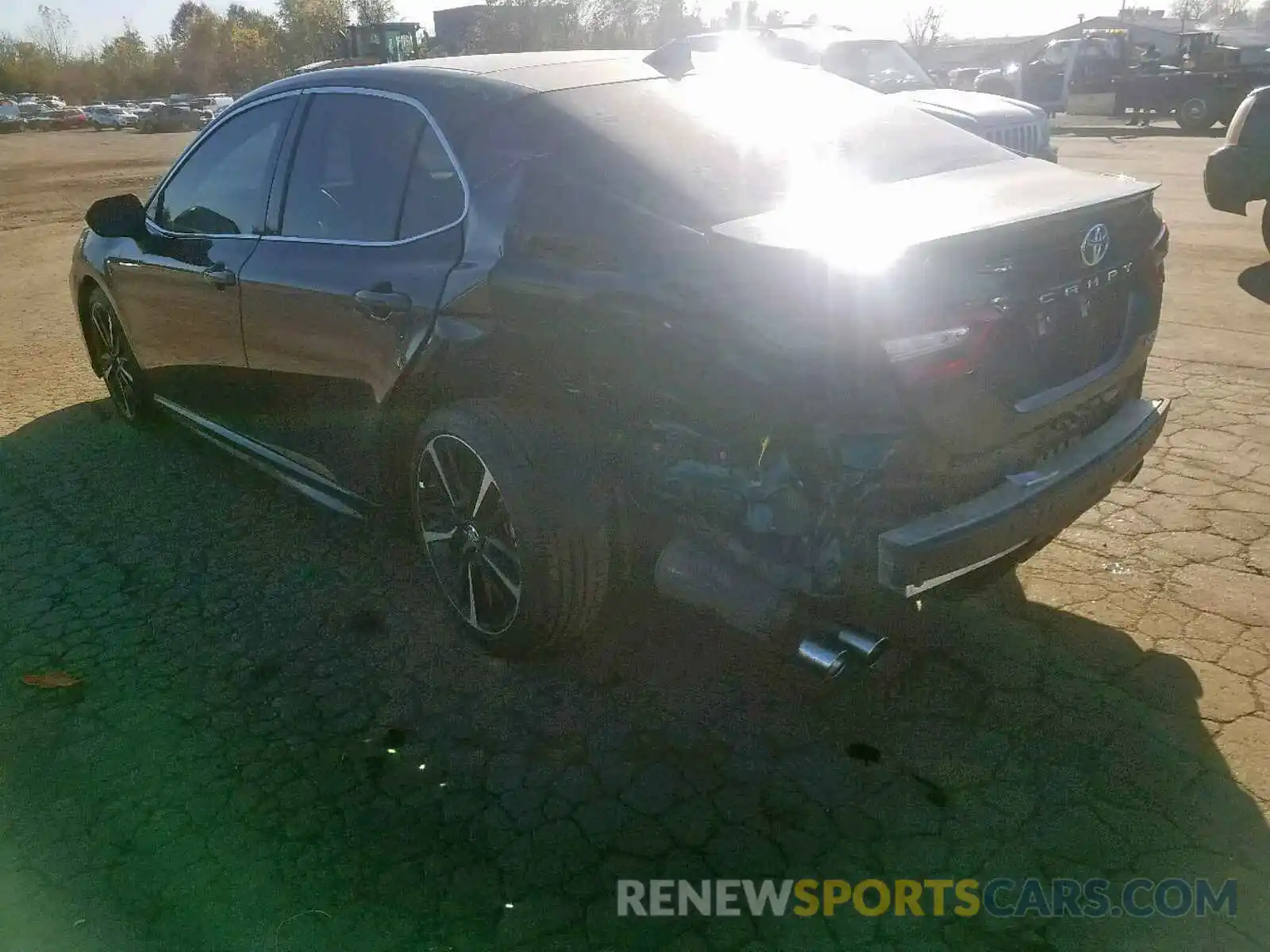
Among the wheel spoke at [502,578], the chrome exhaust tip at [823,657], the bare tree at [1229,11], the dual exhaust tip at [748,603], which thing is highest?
the bare tree at [1229,11]

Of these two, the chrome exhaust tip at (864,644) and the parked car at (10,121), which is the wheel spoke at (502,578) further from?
the parked car at (10,121)

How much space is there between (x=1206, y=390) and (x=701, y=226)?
404 cm

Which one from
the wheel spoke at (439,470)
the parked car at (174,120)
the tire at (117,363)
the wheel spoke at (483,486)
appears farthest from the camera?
the parked car at (174,120)

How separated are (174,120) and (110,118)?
9.21 m

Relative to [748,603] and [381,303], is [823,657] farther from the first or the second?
[381,303]

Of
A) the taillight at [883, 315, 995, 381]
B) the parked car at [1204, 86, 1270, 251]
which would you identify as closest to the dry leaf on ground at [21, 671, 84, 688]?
the taillight at [883, 315, 995, 381]

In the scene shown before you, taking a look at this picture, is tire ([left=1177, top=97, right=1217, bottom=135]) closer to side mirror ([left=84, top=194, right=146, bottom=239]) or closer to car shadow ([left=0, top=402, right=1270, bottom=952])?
car shadow ([left=0, top=402, right=1270, bottom=952])

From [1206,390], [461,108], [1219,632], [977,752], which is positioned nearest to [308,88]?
[461,108]

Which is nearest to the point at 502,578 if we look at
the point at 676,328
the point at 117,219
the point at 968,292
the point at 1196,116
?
the point at 676,328

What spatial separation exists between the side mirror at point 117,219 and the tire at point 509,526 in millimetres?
2258

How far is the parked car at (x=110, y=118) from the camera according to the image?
53281mm

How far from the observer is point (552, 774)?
277 cm

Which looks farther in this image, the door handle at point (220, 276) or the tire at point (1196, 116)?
the tire at point (1196, 116)

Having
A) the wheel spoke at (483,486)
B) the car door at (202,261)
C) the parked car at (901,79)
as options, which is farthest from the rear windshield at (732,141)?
the parked car at (901,79)
